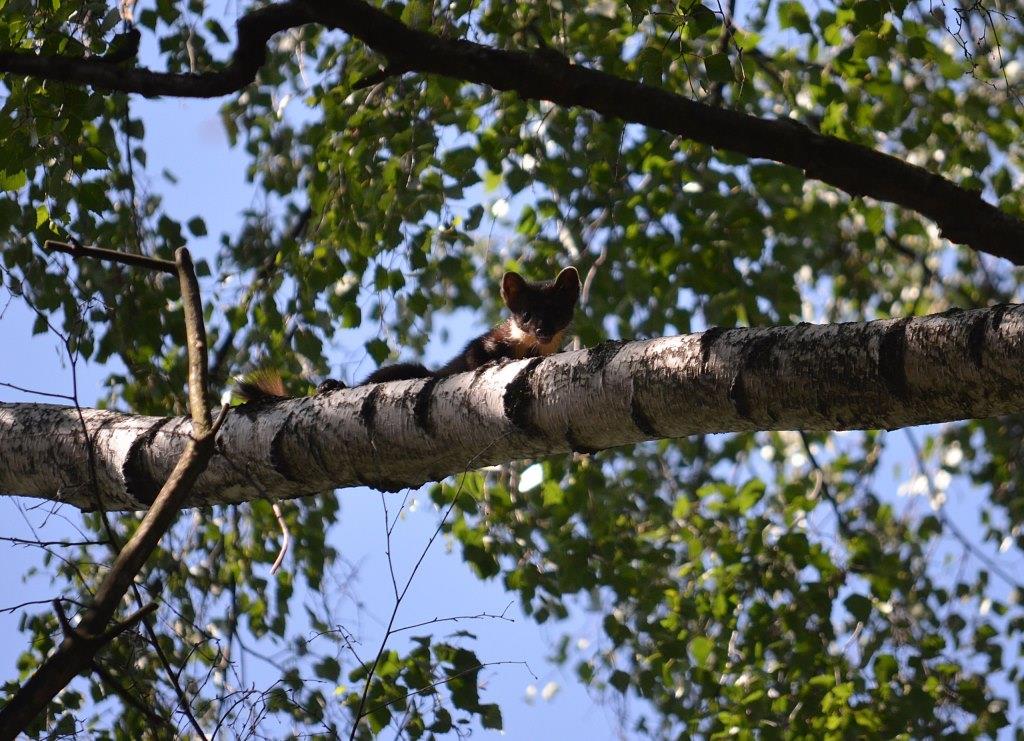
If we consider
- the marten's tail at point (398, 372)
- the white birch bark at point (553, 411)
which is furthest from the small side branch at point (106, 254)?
the marten's tail at point (398, 372)

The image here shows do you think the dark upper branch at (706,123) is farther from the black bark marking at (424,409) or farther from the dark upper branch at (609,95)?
the black bark marking at (424,409)

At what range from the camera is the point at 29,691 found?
5.20ft

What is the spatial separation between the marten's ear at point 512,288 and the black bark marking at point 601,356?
302 centimetres

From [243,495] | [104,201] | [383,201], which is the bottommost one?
[243,495]

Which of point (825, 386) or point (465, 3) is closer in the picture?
point (825, 386)

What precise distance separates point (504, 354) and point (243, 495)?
2493mm

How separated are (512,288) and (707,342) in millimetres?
3377

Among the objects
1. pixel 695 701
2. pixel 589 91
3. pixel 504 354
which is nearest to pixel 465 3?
pixel 589 91

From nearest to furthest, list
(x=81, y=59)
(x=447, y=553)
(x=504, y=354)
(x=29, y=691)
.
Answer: (x=29, y=691)
(x=81, y=59)
(x=504, y=354)
(x=447, y=553)

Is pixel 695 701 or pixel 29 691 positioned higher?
pixel 695 701

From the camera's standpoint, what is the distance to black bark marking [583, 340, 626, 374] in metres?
2.60

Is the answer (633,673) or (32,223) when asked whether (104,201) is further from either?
(633,673)

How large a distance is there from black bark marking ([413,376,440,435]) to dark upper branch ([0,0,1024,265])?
4.66 ft

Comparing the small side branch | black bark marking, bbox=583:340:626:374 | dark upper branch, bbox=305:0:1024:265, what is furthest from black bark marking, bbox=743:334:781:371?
dark upper branch, bbox=305:0:1024:265
